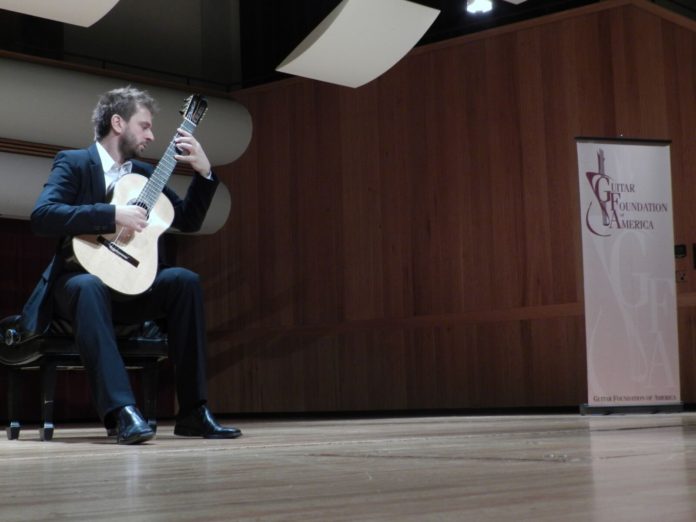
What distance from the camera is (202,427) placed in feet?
7.28

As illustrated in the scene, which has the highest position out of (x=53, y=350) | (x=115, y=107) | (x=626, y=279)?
(x=115, y=107)

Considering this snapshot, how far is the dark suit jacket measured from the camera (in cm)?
218

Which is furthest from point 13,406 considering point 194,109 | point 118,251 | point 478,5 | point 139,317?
point 478,5

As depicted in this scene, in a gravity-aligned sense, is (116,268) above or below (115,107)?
below

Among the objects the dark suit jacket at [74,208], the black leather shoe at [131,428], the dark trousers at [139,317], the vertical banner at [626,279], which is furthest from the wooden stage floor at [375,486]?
the vertical banner at [626,279]

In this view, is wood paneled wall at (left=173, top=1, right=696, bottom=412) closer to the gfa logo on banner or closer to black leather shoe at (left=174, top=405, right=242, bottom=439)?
the gfa logo on banner

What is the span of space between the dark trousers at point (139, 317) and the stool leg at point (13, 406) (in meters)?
0.40

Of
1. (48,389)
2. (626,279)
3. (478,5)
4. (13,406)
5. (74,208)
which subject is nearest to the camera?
(74,208)

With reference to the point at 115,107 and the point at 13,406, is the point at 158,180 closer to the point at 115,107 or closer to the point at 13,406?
the point at 115,107

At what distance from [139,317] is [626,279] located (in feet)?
7.71

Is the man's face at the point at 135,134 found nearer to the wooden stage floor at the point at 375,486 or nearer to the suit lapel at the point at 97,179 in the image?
the suit lapel at the point at 97,179

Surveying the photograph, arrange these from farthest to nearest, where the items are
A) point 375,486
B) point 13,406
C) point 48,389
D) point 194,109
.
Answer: point 13,406 → point 48,389 → point 194,109 → point 375,486

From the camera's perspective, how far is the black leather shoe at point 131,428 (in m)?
1.92

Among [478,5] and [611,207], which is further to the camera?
[478,5]
